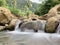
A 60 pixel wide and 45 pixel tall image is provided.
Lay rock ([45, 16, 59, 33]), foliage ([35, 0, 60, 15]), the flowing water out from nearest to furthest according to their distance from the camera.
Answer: the flowing water, rock ([45, 16, 59, 33]), foliage ([35, 0, 60, 15])

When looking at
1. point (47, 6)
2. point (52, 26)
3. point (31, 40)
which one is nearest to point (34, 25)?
point (52, 26)

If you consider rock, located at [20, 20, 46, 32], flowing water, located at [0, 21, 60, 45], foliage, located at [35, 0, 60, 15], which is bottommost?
flowing water, located at [0, 21, 60, 45]

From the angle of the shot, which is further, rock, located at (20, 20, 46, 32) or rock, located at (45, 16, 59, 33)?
rock, located at (20, 20, 46, 32)

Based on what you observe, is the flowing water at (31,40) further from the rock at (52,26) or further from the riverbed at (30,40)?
the rock at (52,26)

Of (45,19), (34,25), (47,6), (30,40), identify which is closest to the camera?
(30,40)

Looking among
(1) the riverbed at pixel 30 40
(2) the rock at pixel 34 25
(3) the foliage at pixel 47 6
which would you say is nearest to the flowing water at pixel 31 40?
(1) the riverbed at pixel 30 40

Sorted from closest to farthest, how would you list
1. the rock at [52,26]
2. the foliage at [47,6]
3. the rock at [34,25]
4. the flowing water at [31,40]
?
1. the flowing water at [31,40]
2. the rock at [52,26]
3. the rock at [34,25]
4. the foliage at [47,6]

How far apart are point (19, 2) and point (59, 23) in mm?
19040

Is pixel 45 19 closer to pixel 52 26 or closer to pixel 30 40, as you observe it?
pixel 52 26

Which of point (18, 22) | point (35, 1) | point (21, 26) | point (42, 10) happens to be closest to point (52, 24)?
point (21, 26)

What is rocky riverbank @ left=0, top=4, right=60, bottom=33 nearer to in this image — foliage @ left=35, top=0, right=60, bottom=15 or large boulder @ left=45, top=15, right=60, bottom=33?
large boulder @ left=45, top=15, right=60, bottom=33

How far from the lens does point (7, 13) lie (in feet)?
53.2

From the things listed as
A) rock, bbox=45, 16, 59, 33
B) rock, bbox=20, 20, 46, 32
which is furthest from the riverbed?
rock, bbox=20, 20, 46, 32

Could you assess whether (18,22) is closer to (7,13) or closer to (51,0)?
(7,13)
